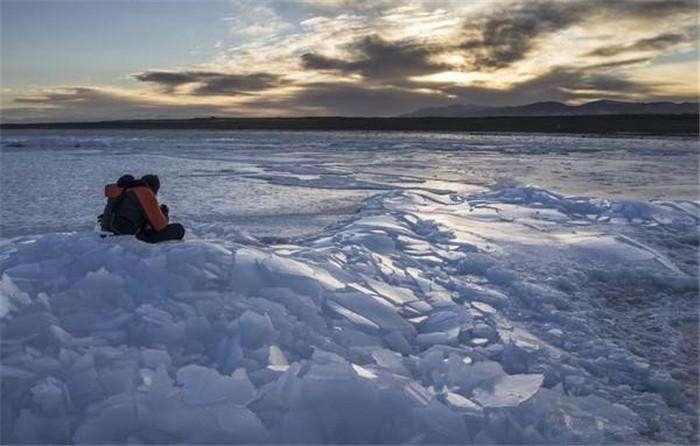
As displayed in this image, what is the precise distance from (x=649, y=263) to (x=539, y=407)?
3820 millimetres

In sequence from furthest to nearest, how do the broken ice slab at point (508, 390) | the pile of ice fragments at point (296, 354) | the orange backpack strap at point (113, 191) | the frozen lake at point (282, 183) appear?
1. the frozen lake at point (282, 183)
2. the orange backpack strap at point (113, 191)
3. the broken ice slab at point (508, 390)
4. the pile of ice fragments at point (296, 354)

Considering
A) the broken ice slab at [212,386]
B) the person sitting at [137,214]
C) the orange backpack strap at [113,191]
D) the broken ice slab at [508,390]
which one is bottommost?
the broken ice slab at [508,390]

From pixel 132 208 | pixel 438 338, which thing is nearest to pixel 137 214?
pixel 132 208

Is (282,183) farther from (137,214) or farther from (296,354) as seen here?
(296,354)

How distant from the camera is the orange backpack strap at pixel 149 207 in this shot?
16.6ft

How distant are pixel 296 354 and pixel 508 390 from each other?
1312mm

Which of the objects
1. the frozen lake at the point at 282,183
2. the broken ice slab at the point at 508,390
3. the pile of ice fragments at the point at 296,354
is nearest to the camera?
the pile of ice fragments at the point at 296,354

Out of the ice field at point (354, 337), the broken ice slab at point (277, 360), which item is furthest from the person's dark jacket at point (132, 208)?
the broken ice slab at point (277, 360)

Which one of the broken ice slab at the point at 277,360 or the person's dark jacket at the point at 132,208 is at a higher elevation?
the person's dark jacket at the point at 132,208

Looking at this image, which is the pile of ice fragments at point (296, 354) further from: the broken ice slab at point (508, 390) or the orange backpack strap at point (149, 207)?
the orange backpack strap at point (149, 207)

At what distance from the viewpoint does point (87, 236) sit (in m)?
4.90

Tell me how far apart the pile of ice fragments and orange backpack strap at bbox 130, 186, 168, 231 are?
1.19 ft

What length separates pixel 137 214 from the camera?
16.8 feet

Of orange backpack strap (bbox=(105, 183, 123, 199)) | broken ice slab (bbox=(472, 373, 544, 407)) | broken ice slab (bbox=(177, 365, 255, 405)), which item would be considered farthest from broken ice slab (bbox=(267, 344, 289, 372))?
orange backpack strap (bbox=(105, 183, 123, 199))
